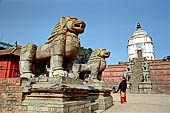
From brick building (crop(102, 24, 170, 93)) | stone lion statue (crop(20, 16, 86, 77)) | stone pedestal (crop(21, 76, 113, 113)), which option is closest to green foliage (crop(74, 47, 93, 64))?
brick building (crop(102, 24, 170, 93))

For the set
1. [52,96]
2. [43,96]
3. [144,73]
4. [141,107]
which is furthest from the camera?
[144,73]

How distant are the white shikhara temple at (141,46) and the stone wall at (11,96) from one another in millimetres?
46671

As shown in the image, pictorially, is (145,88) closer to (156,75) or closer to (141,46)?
(156,75)

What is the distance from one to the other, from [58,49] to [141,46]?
47095mm

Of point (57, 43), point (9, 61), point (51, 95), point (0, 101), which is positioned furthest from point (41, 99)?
point (9, 61)

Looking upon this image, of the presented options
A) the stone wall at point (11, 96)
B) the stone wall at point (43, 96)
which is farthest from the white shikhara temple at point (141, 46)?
the stone wall at point (11, 96)

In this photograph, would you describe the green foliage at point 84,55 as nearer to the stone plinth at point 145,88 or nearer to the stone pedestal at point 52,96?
the stone plinth at point 145,88

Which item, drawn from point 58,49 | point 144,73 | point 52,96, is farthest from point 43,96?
point 144,73

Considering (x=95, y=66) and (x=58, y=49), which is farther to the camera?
(x=95, y=66)

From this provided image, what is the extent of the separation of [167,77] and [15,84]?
27.2m

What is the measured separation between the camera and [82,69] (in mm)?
7723

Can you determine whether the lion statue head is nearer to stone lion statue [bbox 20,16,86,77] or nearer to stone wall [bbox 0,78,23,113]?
stone lion statue [bbox 20,16,86,77]

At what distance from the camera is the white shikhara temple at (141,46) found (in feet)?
150

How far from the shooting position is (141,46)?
155ft
